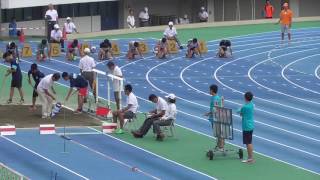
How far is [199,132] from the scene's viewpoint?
1060 inches

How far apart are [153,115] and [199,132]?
1877 mm

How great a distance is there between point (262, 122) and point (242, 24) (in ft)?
90.1

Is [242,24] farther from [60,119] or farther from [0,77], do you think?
[60,119]

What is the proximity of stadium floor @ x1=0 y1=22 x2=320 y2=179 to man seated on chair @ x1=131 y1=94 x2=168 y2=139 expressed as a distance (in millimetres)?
258

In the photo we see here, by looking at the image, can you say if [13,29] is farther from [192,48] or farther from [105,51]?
[192,48]

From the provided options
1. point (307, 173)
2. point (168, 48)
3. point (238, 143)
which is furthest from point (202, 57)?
point (307, 173)

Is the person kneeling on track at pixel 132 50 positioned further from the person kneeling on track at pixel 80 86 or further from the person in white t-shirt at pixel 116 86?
the person in white t-shirt at pixel 116 86

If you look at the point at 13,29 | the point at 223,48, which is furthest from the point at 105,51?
the point at 13,29

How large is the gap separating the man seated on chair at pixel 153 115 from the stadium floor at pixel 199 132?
10.2 inches

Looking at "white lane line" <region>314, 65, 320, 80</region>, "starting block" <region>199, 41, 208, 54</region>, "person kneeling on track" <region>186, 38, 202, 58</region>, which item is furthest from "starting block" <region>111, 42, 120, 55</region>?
"white lane line" <region>314, 65, 320, 80</region>

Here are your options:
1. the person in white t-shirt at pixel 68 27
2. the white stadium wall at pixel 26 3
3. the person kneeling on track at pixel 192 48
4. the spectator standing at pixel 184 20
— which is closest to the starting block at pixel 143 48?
the person kneeling on track at pixel 192 48

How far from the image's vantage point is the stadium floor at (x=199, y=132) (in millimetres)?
22219

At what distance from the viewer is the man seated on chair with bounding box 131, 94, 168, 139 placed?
25.3m

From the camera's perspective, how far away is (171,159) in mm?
23297
